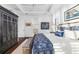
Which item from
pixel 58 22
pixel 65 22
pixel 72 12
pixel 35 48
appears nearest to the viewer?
pixel 35 48

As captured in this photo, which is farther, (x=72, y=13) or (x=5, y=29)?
(x=5, y=29)

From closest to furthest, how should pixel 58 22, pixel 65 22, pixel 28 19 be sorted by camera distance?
pixel 65 22, pixel 58 22, pixel 28 19

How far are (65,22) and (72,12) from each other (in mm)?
534

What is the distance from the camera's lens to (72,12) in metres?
2.71

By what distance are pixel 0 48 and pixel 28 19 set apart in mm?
1377

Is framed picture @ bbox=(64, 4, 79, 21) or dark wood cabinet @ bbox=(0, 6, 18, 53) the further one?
dark wood cabinet @ bbox=(0, 6, 18, 53)

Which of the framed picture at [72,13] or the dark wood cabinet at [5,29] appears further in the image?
the dark wood cabinet at [5,29]

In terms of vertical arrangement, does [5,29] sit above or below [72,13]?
below
